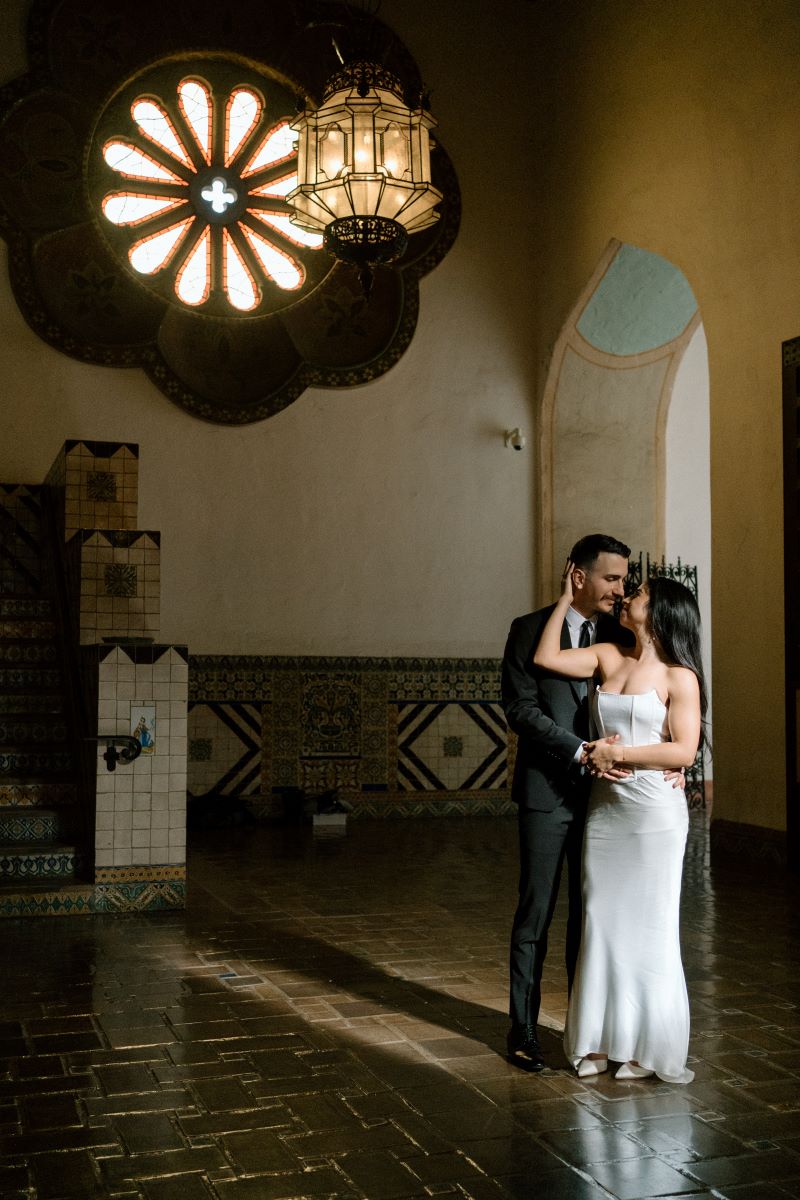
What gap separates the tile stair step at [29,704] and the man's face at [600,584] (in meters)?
4.48

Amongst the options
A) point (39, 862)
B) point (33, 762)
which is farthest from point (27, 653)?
point (39, 862)

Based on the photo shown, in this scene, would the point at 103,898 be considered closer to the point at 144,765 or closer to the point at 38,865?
the point at 38,865

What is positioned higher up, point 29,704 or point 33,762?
point 29,704

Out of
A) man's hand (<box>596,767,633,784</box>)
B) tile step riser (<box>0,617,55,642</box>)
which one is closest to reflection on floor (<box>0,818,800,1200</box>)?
man's hand (<box>596,767,633,784</box>)

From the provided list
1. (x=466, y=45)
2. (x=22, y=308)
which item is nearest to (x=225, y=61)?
(x=466, y=45)

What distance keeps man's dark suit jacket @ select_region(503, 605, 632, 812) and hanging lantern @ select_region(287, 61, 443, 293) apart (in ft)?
13.6

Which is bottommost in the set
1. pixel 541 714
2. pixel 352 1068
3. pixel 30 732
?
pixel 352 1068

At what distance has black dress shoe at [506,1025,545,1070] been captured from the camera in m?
3.74

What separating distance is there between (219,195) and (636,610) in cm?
834

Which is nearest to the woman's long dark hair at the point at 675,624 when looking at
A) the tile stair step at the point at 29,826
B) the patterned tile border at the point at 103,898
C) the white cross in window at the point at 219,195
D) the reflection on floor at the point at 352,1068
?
the reflection on floor at the point at 352,1068

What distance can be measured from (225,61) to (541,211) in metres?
3.13

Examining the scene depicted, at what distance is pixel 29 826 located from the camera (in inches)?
258

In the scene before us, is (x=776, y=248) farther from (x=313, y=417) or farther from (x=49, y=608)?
(x=49, y=608)

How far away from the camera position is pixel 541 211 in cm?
1135
